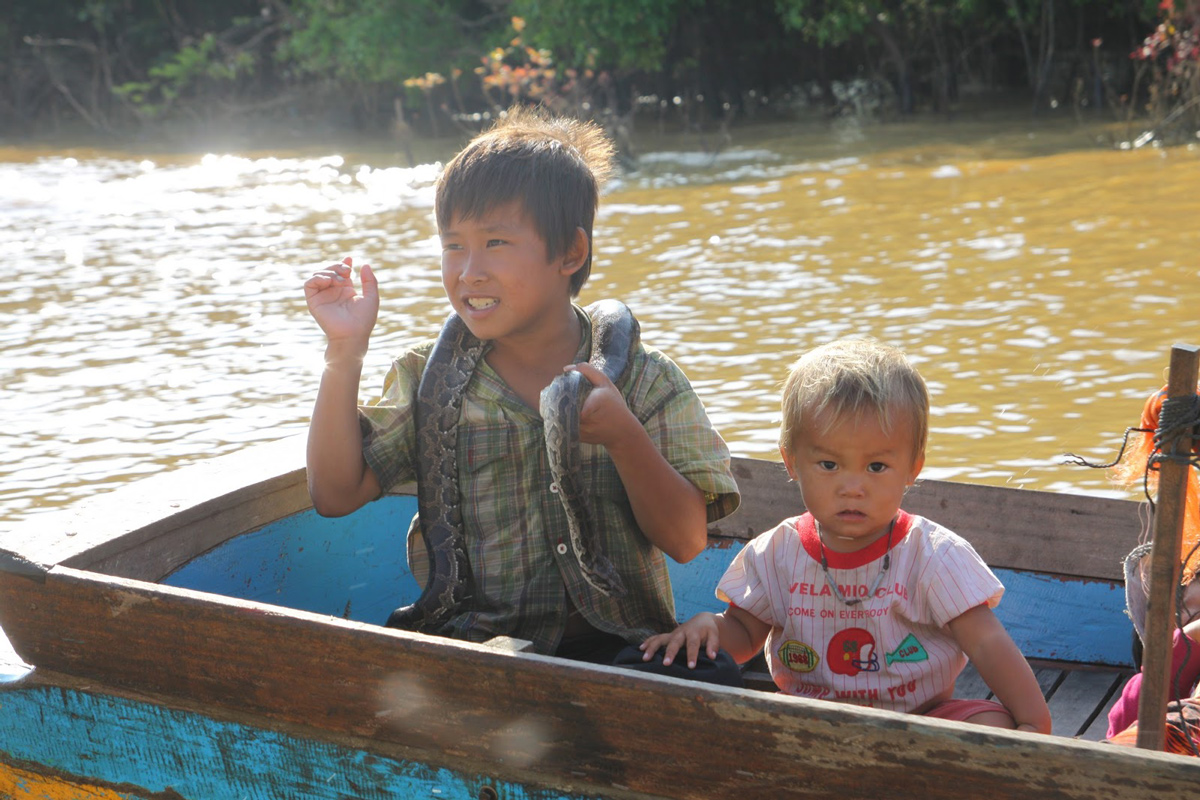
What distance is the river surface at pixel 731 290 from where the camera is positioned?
616cm

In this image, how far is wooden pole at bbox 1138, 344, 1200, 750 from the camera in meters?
1.81

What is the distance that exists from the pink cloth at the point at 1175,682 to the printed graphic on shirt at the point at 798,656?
0.55m

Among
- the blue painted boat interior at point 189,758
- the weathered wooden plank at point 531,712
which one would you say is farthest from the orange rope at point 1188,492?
the blue painted boat interior at point 189,758

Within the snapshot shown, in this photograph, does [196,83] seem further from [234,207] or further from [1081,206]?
[1081,206]

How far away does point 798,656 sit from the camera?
8.17 feet

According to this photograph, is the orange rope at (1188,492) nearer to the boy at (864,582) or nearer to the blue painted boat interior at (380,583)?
the boy at (864,582)

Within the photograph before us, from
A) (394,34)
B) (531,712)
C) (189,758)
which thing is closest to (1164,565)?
(531,712)

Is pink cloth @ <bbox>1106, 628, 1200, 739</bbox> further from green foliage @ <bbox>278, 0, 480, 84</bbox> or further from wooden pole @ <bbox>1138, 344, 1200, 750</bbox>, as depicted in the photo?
green foliage @ <bbox>278, 0, 480, 84</bbox>

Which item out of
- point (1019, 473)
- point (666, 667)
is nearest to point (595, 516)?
point (666, 667)

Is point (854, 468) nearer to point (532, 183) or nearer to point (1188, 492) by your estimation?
point (1188, 492)

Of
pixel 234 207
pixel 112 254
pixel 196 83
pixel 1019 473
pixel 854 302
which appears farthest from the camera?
pixel 196 83

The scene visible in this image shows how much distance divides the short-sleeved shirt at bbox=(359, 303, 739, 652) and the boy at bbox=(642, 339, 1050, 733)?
0.20 m

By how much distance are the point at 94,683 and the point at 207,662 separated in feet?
1.07

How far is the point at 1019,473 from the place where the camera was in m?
5.23
